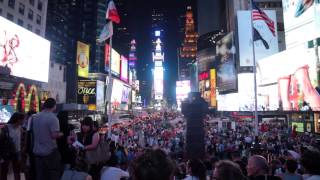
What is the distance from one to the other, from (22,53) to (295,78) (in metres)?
37.8

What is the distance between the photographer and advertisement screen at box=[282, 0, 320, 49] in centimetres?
A: 4209

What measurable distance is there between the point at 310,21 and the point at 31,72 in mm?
37456

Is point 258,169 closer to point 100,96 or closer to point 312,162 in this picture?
point 312,162

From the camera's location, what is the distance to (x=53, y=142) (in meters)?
6.33

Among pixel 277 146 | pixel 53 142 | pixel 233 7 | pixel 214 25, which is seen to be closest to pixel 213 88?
pixel 233 7

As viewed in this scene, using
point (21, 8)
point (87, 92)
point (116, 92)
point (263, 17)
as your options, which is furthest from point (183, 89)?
point (263, 17)

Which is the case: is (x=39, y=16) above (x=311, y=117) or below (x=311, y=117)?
above

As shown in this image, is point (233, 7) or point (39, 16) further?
point (233, 7)

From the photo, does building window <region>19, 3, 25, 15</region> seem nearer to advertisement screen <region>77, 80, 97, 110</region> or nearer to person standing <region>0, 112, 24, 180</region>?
advertisement screen <region>77, 80, 97, 110</region>

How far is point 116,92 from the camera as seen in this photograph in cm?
7769

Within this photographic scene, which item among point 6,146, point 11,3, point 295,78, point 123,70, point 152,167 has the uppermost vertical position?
point 11,3

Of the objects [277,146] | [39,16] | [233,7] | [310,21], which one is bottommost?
[277,146]

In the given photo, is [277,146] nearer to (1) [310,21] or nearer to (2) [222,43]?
(1) [310,21]

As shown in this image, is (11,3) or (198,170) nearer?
(198,170)
